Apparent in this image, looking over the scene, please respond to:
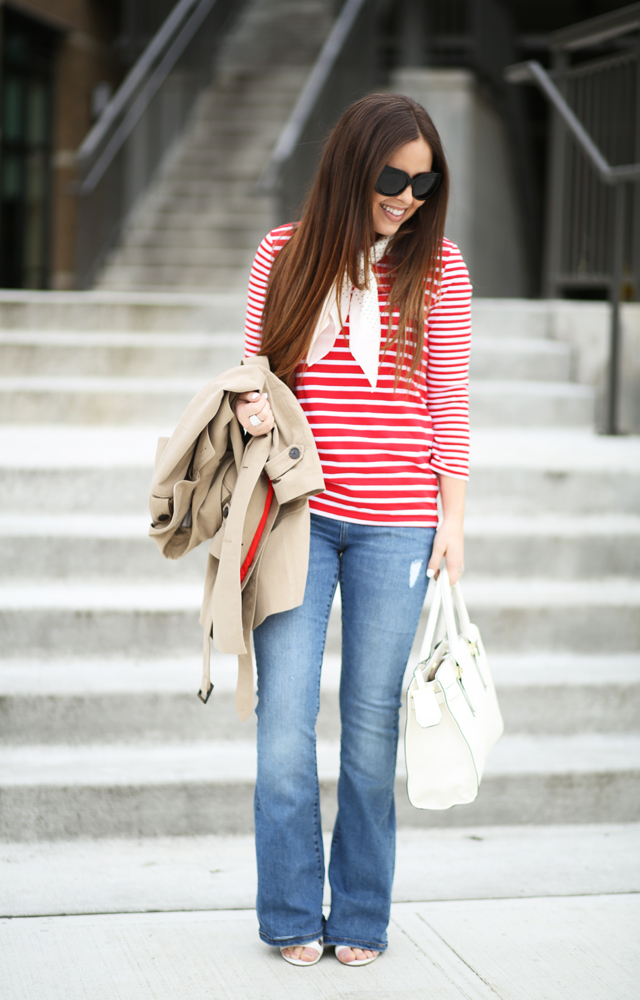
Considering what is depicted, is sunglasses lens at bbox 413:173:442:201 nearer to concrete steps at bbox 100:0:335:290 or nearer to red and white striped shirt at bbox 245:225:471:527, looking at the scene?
red and white striped shirt at bbox 245:225:471:527

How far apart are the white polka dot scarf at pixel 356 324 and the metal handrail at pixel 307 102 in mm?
4352

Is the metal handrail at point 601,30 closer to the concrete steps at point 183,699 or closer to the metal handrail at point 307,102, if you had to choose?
the metal handrail at point 307,102

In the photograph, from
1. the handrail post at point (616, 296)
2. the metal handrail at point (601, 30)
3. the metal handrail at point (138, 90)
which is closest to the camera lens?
the handrail post at point (616, 296)

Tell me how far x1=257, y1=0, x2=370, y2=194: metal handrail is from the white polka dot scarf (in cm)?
435

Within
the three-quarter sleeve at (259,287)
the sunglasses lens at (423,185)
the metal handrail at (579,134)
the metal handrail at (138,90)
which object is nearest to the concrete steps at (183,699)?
the three-quarter sleeve at (259,287)

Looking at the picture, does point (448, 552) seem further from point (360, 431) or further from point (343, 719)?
point (343, 719)

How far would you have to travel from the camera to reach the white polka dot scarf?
7.12 ft

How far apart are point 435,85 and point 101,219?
11.4 feet

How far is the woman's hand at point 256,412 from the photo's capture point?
Result: 2.12m

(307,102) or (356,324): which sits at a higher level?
(307,102)

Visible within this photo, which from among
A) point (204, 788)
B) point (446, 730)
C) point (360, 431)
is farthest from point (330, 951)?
point (360, 431)

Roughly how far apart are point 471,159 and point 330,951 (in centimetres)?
842

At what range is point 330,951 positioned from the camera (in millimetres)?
2416

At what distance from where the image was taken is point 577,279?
6465 millimetres
